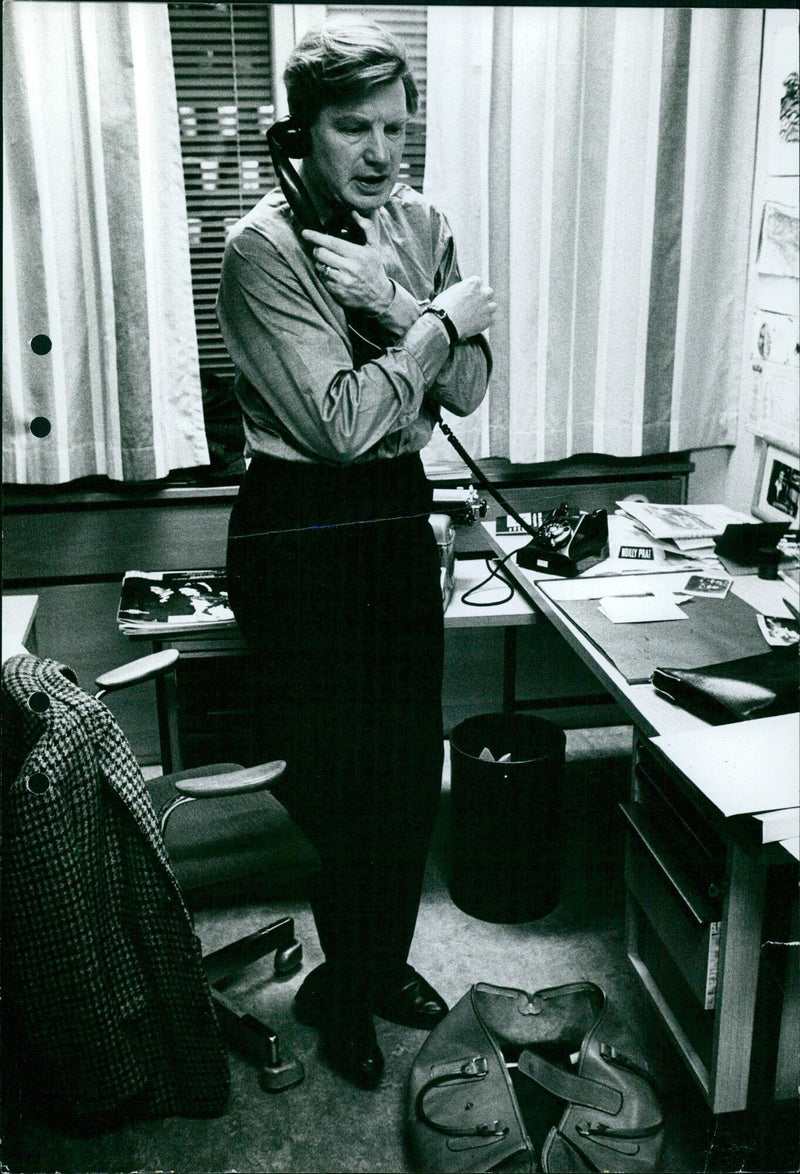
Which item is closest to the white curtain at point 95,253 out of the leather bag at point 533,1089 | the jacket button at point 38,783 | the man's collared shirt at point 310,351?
the man's collared shirt at point 310,351

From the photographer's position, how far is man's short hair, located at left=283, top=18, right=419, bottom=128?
4.02 ft

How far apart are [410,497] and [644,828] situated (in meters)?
0.63

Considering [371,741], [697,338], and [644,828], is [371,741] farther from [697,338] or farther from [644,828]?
[697,338]

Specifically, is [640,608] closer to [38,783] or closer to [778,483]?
[778,483]

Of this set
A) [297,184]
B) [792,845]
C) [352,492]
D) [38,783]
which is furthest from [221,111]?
[792,845]

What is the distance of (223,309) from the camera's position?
1424 mm

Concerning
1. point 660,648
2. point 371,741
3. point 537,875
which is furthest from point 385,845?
point 660,648

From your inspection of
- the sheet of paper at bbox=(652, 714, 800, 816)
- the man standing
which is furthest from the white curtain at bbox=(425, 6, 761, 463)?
the sheet of paper at bbox=(652, 714, 800, 816)

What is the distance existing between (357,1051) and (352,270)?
117 centimetres

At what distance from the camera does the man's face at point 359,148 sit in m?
1.28

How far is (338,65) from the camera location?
4.05 feet

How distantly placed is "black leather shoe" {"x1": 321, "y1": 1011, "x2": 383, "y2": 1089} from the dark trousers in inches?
2.5

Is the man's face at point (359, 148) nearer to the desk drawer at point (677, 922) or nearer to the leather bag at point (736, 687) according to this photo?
the leather bag at point (736, 687)

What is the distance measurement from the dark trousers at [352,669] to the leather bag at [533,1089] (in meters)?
0.20
